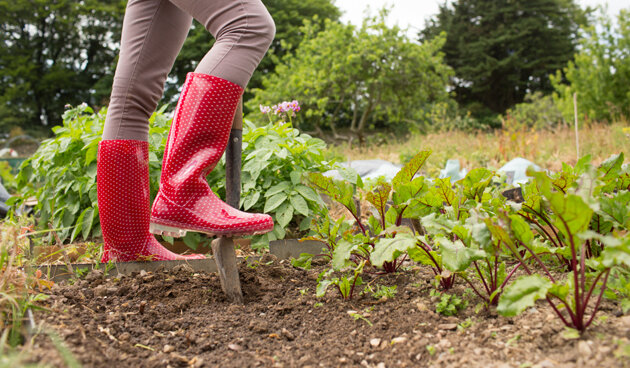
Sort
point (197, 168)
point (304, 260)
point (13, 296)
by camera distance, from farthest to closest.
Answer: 1. point (304, 260)
2. point (197, 168)
3. point (13, 296)

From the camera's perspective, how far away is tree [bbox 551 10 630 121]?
10.6 metres

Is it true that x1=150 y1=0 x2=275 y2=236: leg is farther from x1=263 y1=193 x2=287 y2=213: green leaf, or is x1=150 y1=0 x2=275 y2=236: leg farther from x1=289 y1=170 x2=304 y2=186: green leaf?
x1=289 y1=170 x2=304 y2=186: green leaf

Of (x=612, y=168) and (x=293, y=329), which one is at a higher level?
(x=612, y=168)

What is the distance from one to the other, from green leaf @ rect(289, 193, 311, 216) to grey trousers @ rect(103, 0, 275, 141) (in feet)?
2.46

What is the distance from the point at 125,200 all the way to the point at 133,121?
315 mm

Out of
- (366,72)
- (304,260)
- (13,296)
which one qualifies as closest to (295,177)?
(304,260)

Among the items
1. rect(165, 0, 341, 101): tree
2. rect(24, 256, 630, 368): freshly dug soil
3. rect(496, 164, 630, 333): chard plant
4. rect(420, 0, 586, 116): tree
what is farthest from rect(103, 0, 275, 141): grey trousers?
rect(420, 0, 586, 116): tree

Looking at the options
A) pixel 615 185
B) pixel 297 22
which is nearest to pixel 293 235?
pixel 615 185

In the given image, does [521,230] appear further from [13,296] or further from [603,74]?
[603,74]

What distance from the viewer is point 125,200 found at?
5.55 feet

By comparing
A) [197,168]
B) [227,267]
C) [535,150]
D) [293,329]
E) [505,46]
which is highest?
[505,46]

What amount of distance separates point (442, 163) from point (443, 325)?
498 cm

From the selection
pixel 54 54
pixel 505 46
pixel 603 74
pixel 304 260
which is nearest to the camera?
pixel 304 260

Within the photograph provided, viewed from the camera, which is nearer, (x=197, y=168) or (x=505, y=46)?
Answer: (x=197, y=168)
